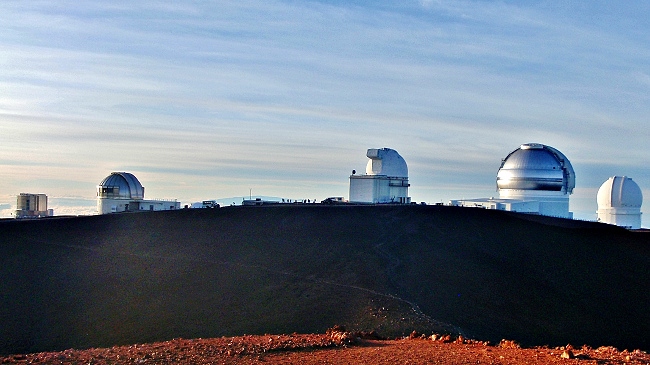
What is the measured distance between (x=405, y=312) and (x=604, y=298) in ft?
32.0

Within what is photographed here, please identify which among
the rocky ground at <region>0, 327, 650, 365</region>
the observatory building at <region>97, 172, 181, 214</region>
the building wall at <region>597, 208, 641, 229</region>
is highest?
the observatory building at <region>97, 172, 181, 214</region>

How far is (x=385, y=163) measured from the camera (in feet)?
185

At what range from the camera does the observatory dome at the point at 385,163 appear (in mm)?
56250

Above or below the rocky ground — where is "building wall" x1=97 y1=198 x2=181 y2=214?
above

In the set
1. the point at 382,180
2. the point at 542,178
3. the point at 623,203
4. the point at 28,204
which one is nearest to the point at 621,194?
the point at 623,203

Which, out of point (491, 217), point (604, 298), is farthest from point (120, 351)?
point (491, 217)

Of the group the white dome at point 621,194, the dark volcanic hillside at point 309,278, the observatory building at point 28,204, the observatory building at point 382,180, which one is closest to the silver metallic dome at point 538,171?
the white dome at point 621,194

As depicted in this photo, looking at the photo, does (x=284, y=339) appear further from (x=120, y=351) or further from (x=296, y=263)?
(x=296, y=263)

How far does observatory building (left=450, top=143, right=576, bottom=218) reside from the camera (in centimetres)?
5691

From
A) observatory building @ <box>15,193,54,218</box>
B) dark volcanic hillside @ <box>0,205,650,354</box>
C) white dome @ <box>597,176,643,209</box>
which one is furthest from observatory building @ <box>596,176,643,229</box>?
observatory building @ <box>15,193,54,218</box>

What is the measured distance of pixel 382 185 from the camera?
54.8 m

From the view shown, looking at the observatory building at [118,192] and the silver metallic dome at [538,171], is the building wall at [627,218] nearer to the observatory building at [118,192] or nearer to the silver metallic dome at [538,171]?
the silver metallic dome at [538,171]

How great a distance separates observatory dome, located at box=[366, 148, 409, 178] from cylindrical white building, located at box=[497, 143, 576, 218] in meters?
9.29

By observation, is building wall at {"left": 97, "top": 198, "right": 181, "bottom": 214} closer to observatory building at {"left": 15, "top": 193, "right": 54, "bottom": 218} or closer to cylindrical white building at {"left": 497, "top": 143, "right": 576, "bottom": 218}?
observatory building at {"left": 15, "top": 193, "right": 54, "bottom": 218}
